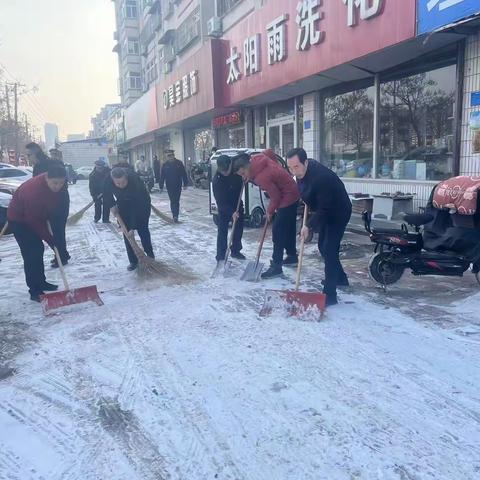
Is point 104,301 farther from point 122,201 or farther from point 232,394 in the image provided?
point 232,394

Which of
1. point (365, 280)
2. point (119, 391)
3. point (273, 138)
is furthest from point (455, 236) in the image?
point (273, 138)

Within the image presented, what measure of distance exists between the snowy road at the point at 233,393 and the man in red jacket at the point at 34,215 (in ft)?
1.53

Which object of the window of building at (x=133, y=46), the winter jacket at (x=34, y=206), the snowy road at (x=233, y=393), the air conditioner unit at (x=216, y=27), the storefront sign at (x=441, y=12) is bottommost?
the snowy road at (x=233, y=393)

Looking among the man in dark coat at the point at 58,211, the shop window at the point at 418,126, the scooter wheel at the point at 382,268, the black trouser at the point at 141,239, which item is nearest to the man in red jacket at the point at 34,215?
the man in dark coat at the point at 58,211

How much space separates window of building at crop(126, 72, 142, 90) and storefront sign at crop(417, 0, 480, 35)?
3811 centimetres

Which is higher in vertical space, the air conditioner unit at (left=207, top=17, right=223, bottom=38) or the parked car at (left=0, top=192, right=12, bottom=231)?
the air conditioner unit at (left=207, top=17, right=223, bottom=38)

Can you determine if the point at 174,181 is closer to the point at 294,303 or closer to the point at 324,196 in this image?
the point at 324,196

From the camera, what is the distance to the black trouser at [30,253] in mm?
5151

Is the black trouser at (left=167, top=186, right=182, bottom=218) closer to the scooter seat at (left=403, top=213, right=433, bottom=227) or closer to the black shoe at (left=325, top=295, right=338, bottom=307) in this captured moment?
the scooter seat at (left=403, top=213, right=433, bottom=227)

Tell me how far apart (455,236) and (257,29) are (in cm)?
989

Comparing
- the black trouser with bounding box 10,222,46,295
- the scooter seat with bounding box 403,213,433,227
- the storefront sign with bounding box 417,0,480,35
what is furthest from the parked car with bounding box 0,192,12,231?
the storefront sign with bounding box 417,0,480,35

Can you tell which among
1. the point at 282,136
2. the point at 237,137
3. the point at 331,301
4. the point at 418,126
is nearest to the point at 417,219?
the point at 331,301

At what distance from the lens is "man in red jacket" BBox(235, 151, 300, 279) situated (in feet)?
19.0

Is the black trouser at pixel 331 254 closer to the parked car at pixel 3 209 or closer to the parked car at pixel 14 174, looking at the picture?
the parked car at pixel 3 209
